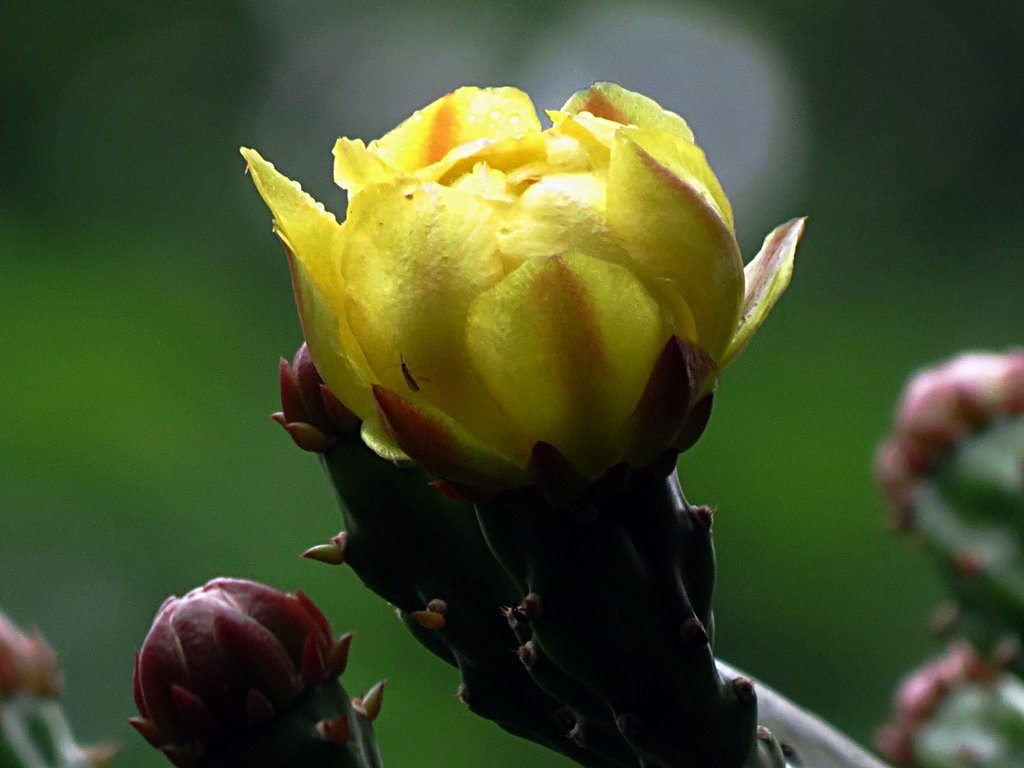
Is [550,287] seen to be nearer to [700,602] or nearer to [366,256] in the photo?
[366,256]

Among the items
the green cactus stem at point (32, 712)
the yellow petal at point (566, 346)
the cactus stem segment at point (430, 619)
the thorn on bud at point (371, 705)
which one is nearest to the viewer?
the yellow petal at point (566, 346)

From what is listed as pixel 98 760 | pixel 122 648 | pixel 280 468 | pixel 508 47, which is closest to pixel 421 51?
pixel 508 47

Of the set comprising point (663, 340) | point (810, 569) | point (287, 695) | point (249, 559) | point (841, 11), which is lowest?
point (810, 569)

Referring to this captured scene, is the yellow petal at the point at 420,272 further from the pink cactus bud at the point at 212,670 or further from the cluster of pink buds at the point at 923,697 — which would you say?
the cluster of pink buds at the point at 923,697

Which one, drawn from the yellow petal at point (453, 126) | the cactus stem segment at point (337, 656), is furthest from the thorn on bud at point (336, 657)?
the yellow petal at point (453, 126)

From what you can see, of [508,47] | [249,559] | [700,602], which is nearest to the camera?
[700,602]

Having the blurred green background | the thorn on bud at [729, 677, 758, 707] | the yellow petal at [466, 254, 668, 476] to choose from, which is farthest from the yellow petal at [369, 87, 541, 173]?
the blurred green background

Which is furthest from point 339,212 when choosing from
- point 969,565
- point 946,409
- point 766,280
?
point 766,280
